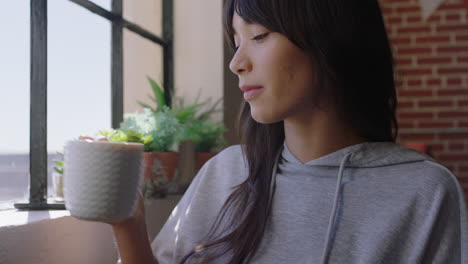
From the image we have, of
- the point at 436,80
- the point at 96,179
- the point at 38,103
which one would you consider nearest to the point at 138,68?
the point at 38,103

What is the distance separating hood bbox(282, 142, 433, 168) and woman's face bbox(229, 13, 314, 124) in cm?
15

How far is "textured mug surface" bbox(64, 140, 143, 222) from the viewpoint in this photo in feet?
1.94

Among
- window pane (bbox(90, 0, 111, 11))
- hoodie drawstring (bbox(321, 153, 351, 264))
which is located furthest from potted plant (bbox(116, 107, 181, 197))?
hoodie drawstring (bbox(321, 153, 351, 264))

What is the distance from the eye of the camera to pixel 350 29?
0.89 meters

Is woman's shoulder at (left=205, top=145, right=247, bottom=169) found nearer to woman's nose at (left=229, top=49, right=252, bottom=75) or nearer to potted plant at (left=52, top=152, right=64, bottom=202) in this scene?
woman's nose at (left=229, top=49, right=252, bottom=75)

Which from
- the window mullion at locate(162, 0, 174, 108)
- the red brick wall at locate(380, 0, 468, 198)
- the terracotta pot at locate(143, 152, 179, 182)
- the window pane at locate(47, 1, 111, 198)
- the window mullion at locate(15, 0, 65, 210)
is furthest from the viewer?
the red brick wall at locate(380, 0, 468, 198)

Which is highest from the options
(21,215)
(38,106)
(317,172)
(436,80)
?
(436,80)

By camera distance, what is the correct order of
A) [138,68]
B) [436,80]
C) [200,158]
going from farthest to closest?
[436,80] → [138,68] → [200,158]

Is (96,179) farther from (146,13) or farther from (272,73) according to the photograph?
(146,13)

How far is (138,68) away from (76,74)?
0.48 m

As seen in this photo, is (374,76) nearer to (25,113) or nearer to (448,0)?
(25,113)

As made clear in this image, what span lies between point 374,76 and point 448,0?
88.2 inches

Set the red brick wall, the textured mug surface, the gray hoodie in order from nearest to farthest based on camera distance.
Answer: the textured mug surface
the gray hoodie
the red brick wall

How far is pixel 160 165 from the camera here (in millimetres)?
1544
